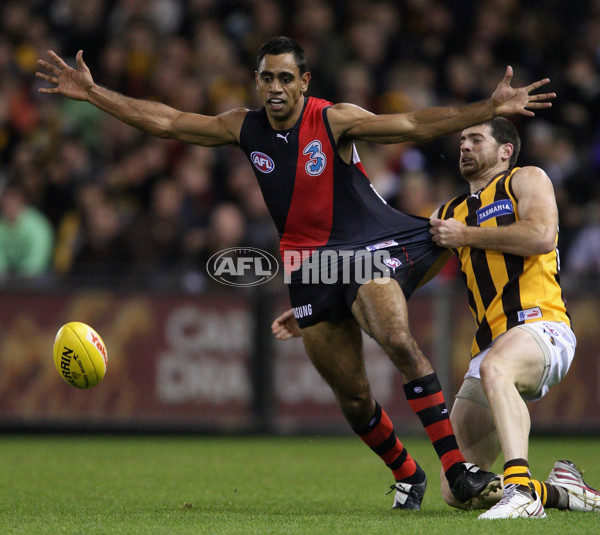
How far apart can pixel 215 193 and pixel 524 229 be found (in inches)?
273

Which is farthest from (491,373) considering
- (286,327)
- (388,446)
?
(286,327)

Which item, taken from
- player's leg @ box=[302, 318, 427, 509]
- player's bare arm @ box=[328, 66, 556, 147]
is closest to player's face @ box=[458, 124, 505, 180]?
player's bare arm @ box=[328, 66, 556, 147]

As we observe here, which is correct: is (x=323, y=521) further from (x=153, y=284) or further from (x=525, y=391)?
(x=153, y=284)

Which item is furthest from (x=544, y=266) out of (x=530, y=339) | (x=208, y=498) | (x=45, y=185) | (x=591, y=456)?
(x=45, y=185)

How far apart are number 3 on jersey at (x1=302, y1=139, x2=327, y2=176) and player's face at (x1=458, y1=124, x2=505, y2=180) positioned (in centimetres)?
85

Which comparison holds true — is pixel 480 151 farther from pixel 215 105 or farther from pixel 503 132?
pixel 215 105

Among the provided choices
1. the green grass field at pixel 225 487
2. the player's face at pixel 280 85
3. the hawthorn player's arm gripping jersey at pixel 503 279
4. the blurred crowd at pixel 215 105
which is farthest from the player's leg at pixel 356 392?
the blurred crowd at pixel 215 105

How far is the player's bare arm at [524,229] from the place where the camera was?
589 centimetres

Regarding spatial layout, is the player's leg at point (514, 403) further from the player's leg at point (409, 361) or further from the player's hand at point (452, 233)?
the player's hand at point (452, 233)

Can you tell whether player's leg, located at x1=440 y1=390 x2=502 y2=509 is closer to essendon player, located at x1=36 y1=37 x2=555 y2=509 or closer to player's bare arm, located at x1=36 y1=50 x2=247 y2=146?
essendon player, located at x1=36 y1=37 x2=555 y2=509

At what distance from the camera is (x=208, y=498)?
700 cm

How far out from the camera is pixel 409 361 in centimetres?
599

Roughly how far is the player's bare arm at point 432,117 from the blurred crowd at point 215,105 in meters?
5.32

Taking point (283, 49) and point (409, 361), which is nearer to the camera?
point (409, 361)
